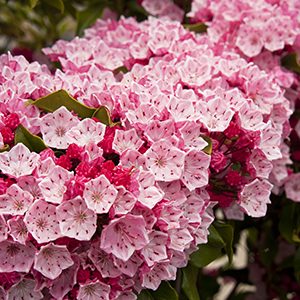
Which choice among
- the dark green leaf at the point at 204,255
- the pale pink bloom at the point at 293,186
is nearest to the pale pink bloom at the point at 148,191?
the dark green leaf at the point at 204,255

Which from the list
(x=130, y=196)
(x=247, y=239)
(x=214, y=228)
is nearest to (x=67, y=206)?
(x=130, y=196)

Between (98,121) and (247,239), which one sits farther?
(247,239)

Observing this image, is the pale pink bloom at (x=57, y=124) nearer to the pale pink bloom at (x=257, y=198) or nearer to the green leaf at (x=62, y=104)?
→ the green leaf at (x=62, y=104)

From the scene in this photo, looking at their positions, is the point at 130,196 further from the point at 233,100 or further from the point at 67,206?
the point at 233,100

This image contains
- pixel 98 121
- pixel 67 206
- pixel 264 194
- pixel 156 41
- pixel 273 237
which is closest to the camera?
pixel 67 206

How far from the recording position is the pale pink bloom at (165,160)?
1061 mm

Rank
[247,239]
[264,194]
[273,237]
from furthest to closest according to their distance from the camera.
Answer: [247,239]
[273,237]
[264,194]

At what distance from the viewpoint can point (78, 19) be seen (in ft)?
5.87

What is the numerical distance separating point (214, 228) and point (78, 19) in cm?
76

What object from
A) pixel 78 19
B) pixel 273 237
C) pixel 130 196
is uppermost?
pixel 130 196

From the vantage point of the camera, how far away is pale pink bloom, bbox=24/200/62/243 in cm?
98

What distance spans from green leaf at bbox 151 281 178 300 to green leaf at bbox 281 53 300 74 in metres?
0.60

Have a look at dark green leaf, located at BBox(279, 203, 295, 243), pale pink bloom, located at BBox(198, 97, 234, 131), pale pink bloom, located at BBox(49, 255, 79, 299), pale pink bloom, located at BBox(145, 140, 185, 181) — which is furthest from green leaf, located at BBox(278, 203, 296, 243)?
pale pink bloom, located at BBox(49, 255, 79, 299)

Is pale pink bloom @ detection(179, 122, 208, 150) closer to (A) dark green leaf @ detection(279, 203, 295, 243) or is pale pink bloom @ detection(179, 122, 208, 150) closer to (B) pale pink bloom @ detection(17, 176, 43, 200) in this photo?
(B) pale pink bloom @ detection(17, 176, 43, 200)
